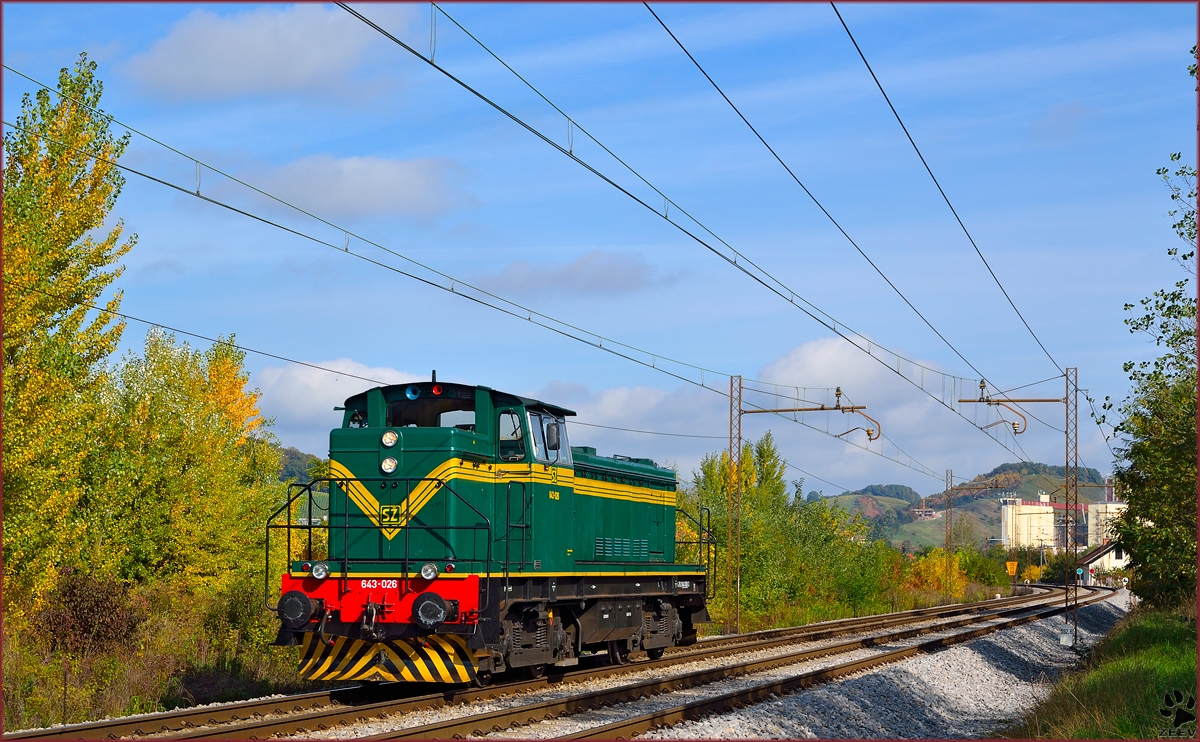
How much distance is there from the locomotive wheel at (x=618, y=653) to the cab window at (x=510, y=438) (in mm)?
5009

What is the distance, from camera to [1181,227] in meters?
15.0

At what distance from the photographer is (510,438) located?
14852 millimetres

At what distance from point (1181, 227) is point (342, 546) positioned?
1334cm

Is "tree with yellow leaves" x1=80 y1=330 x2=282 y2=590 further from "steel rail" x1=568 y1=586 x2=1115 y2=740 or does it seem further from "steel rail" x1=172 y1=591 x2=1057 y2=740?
"steel rail" x1=568 y1=586 x2=1115 y2=740

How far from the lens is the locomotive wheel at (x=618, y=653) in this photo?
1802 centimetres

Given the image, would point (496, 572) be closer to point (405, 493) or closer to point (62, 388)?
point (405, 493)

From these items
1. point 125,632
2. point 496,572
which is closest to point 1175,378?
point 496,572

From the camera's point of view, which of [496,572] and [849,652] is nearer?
[496,572]

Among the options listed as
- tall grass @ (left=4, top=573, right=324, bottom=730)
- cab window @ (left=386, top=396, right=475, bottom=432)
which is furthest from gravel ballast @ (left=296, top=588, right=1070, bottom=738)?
cab window @ (left=386, top=396, right=475, bottom=432)

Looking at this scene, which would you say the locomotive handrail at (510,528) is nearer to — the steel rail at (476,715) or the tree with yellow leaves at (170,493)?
the steel rail at (476,715)

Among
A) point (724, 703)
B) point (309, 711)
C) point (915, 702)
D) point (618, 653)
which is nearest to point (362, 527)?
point (309, 711)

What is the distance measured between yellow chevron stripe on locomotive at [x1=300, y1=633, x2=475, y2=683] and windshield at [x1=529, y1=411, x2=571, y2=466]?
3127 mm

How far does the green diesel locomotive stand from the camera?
13094mm

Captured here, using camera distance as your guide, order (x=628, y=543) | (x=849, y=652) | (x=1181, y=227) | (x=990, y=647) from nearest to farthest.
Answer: (x=1181, y=227) < (x=628, y=543) < (x=849, y=652) < (x=990, y=647)
